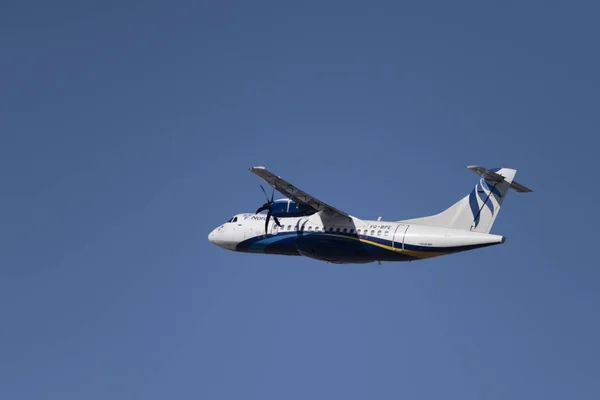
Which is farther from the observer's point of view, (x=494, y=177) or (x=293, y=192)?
(x=293, y=192)

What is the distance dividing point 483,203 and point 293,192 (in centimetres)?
1042

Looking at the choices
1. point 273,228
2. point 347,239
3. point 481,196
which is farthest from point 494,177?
point 273,228

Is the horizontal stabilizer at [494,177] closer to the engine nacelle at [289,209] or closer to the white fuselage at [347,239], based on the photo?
the white fuselage at [347,239]

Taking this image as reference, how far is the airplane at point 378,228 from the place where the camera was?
2377 inches

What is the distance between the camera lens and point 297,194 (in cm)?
6291

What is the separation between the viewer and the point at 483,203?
6216cm

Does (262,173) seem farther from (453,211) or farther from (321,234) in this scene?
(453,211)

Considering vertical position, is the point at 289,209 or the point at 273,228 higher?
the point at 289,209

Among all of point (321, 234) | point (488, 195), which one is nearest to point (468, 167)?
point (488, 195)

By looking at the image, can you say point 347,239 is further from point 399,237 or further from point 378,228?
point 399,237

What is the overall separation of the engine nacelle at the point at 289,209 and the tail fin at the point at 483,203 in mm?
7678

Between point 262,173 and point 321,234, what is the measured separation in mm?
5481

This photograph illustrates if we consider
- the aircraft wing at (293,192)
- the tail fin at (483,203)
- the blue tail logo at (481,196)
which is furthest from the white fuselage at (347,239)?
the blue tail logo at (481,196)

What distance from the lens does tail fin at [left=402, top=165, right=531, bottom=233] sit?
2435 inches
